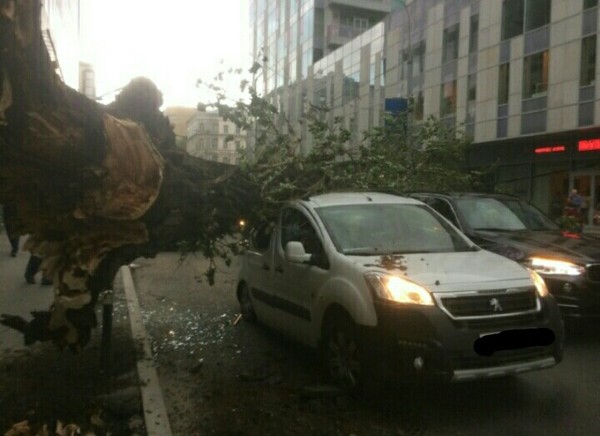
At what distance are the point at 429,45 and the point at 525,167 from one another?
953 cm

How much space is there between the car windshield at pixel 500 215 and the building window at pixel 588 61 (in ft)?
58.3

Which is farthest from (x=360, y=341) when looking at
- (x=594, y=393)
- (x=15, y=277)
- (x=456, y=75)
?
(x=456, y=75)

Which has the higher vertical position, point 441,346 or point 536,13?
point 536,13

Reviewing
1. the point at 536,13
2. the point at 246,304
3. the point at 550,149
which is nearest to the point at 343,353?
the point at 246,304

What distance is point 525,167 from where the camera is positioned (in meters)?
28.4

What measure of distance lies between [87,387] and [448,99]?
29465 mm

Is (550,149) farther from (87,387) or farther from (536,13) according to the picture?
(87,387)

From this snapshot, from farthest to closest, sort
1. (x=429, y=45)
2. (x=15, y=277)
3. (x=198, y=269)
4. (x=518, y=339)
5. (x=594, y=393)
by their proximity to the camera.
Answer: (x=429, y=45)
(x=198, y=269)
(x=15, y=277)
(x=594, y=393)
(x=518, y=339)

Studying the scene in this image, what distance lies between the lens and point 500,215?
27.4ft

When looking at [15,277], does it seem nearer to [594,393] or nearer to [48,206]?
[48,206]

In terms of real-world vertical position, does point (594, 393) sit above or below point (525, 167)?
below

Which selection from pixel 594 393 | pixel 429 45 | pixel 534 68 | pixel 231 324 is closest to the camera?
pixel 594 393

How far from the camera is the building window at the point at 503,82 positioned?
93.1 ft

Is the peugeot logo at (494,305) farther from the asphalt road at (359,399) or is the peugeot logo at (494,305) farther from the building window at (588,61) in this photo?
the building window at (588,61)
